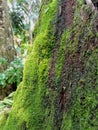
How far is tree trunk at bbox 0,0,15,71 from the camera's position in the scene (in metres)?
8.53

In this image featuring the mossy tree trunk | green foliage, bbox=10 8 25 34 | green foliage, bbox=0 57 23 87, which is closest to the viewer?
the mossy tree trunk

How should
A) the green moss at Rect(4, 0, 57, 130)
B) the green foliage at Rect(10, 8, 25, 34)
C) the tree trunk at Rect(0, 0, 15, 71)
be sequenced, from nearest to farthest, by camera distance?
the green moss at Rect(4, 0, 57, 130) < the tree trunk at Rect(0, 0, 15, 71) < the green foliage at Rect(10, 8, 25, 34)

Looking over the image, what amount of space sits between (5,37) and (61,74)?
5612 mm

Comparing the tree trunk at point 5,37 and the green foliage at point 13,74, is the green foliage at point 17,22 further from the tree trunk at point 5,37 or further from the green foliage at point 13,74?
the green foliage at point 13,74

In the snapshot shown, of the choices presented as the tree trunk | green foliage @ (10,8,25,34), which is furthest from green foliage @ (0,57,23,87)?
green foliage @ (10,8,25,34)

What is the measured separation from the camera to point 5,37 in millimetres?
8711

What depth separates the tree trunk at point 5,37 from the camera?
8.53 metres

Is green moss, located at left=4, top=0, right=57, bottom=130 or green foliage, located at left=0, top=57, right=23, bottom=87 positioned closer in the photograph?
green moss, located at left=4, top=0, right=57, bottom=130

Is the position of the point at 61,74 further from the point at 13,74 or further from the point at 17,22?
the point at 17,22

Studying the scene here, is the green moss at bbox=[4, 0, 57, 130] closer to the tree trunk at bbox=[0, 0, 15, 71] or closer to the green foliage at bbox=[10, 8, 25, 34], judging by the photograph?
the tree trunk at bbox=[0, 0, 15, 71]

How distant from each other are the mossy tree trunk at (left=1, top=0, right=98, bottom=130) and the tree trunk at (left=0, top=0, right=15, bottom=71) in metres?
4.68

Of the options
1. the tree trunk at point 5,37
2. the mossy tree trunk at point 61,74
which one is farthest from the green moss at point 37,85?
the tree trunk at point 5,37

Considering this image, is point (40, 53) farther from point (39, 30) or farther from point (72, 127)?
point (72, 127)

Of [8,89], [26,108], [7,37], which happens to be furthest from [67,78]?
[7,37]
